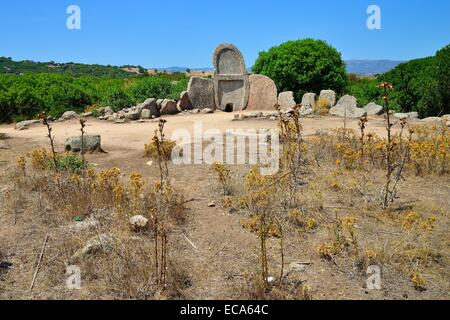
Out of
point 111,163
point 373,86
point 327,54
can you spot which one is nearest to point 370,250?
point 111,163

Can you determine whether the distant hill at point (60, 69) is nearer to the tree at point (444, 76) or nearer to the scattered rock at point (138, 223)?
the tree at point (444, 76)

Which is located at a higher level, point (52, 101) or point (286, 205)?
point (52, 101)

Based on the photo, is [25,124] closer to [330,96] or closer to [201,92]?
[201,92]

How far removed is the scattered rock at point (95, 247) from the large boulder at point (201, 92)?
12890 millimetres

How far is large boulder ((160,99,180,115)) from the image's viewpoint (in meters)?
15.7

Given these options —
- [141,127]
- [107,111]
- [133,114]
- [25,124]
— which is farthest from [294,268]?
[107,111]

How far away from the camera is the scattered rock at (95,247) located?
407 centimetres

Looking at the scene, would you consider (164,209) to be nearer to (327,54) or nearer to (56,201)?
(56,201)

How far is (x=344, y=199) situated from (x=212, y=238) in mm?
1975

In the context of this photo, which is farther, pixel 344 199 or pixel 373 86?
pixel 373 86

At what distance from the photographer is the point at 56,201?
5387 mm

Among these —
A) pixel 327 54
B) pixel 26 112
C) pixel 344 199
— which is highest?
pixel 327 54

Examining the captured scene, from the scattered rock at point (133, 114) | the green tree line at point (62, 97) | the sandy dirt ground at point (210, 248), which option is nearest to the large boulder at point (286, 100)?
the green tree line at point (62, 97)
